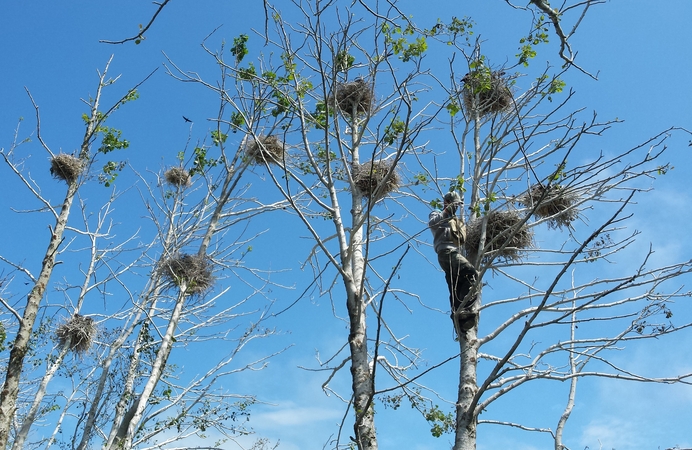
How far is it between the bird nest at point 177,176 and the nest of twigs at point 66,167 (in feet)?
4.30

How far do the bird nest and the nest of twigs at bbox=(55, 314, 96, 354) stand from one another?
2488mm

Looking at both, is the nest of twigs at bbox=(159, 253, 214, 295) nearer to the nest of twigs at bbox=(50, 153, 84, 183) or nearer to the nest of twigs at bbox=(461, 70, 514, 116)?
the nest of twigs at bbox=(50, 153, 84, 183)

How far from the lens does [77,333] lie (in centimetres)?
957

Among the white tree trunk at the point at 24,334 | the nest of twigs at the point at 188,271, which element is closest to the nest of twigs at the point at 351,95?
the nest of twigs at the point at 188,271

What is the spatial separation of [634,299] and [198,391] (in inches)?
234

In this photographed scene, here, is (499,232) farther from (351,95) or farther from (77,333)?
(77,333)

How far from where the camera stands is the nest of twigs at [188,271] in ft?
27.9

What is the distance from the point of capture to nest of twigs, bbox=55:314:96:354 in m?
9.56

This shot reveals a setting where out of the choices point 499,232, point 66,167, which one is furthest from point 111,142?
point 499,232

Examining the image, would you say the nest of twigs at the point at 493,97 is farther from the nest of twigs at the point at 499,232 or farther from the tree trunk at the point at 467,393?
the tree trunk at the point at 467,393

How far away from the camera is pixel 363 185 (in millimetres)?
6840

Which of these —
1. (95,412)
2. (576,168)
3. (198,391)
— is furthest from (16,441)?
(576,168)

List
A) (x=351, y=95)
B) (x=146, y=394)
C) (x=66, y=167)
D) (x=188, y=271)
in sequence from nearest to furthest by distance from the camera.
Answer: (x=146, y=394), (x=351, y=95), (x=188, y=271), (x=66, y=167)

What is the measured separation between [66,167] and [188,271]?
264 cm
